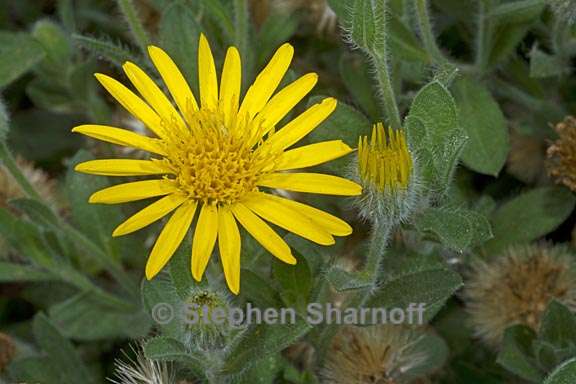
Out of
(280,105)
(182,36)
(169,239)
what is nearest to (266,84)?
(280,105)

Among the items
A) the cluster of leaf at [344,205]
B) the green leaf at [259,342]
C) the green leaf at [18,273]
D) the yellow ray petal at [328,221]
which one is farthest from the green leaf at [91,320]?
the yellow ray petal at [328,221]

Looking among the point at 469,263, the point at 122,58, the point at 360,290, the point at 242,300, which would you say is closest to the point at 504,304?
the point at 469,263

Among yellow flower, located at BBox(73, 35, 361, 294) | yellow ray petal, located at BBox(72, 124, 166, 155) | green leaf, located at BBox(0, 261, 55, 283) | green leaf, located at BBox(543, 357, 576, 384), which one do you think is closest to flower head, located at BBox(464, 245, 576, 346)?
green leaf, located at BBox(543, 357, 576, 384)

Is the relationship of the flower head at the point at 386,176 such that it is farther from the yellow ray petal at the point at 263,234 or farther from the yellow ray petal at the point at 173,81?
the yellow ray petal at the point at 173,81

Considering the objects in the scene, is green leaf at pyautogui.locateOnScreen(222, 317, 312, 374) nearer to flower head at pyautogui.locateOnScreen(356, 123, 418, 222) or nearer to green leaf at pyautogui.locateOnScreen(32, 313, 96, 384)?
flower head at pyautogui.locateOnScreen(356, 123, 418, 222)

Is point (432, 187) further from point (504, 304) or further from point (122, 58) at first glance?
point (122, 58)
